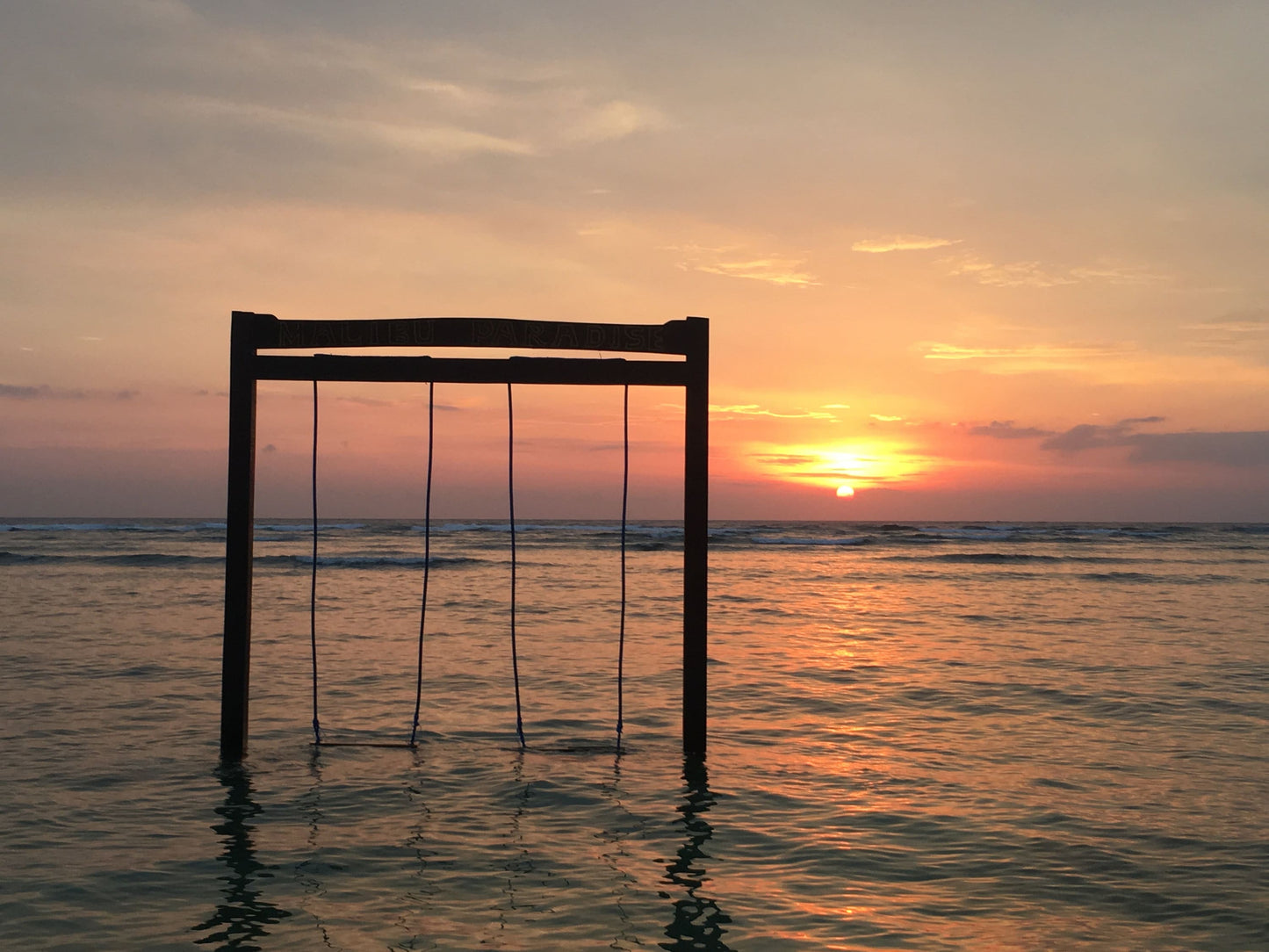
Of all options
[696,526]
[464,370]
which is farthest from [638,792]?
[464,370]

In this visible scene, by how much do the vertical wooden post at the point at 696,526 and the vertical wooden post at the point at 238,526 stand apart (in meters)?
3.35

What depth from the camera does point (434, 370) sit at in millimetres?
7438

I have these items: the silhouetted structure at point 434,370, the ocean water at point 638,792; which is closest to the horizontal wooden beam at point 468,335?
the silhouetted structure at point 434,370

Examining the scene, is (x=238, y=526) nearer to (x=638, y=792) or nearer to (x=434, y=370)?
(x=434, y=370)

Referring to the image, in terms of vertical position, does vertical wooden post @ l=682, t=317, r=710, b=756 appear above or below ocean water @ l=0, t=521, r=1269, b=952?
above

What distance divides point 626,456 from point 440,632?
864 centimetres

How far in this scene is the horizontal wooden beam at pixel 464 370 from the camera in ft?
24.3

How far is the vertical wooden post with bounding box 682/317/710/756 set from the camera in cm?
759

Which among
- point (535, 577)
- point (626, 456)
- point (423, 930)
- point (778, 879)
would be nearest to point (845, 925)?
point (778, 879)

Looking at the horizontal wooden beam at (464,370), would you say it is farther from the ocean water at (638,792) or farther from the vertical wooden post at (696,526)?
the ocean water at (638,792)

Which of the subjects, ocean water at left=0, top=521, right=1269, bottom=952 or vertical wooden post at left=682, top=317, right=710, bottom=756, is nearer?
ocean water at left=0, top=521, right=1269, bottom=952

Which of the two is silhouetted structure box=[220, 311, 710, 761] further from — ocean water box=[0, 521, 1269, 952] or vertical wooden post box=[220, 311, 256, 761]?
ocean water box=[0, 521, 1269, 952]

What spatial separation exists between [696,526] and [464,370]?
215cm

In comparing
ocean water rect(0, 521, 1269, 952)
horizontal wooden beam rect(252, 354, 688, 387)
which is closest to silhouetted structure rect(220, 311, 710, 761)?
horizontal wooden beam rect(252, 354, 688, 387)
